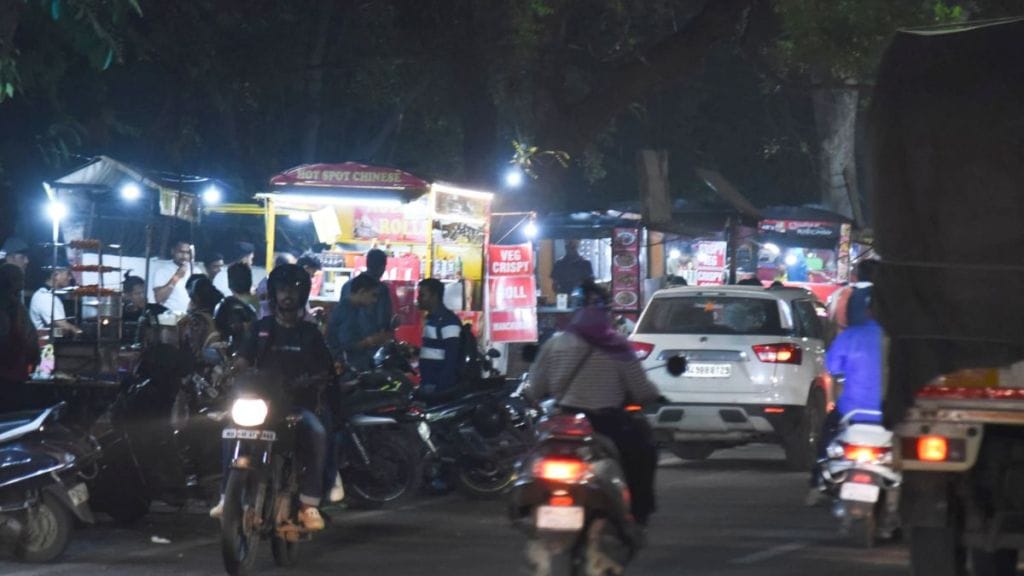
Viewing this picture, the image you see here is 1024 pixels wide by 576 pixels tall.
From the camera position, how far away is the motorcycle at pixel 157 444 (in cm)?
1198

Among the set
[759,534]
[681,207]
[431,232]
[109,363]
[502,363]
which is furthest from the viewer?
[681,207]

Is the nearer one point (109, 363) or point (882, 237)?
point (882, 237)

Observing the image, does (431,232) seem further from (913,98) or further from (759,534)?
(913,98)

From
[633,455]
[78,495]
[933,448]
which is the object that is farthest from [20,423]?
[933,448]

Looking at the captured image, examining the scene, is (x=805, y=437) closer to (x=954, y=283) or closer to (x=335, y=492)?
(x=335, y=492)

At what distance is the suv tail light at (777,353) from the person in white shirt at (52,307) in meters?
6.47

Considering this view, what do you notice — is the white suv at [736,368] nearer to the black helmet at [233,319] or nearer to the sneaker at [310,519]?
the black helmet at [233,319]

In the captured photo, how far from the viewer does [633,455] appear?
30.7ft

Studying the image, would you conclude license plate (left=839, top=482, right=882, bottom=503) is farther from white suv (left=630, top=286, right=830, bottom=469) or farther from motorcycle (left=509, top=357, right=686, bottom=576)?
white suv (left=630, top=286, right=830, bottom=469)

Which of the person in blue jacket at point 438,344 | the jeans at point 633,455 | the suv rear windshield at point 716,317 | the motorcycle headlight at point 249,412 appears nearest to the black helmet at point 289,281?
the motorcycle headlight at point 249,412

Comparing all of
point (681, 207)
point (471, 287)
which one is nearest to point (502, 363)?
point (471, 287)

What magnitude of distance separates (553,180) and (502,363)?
431cm

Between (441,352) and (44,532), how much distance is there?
4709mm

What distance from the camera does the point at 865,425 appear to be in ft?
36.7
